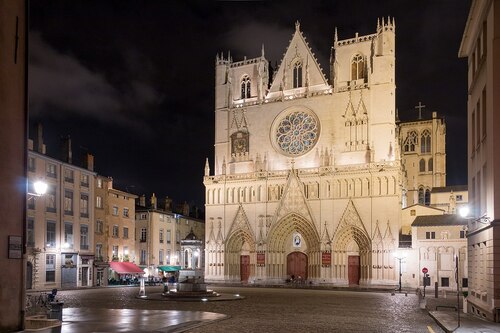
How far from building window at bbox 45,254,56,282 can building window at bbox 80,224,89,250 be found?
17.2ft

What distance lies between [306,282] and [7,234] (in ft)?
184

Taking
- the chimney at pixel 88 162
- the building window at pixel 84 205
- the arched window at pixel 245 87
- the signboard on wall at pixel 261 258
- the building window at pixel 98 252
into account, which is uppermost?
the arched window at pixel 245 87

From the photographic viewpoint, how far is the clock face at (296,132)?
241 ft

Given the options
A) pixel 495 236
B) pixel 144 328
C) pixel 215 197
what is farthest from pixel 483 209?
pixel 215 197

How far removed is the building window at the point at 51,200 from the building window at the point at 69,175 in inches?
94.2

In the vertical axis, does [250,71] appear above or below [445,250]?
above

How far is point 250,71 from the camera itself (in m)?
79.5

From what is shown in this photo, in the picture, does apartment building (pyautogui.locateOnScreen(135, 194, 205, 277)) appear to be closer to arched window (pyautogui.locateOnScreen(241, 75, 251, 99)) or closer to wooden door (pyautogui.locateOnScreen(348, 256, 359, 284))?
arched window (pyautogui.locateOnScreen(241, 75, 251, 99))

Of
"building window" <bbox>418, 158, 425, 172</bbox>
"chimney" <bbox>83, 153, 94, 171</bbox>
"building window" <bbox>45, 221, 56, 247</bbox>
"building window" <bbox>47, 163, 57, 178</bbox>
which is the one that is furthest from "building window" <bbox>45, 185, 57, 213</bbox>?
"building window" <bbox>418, 158, 425, 172</bbox>

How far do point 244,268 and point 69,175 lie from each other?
83.5 ft

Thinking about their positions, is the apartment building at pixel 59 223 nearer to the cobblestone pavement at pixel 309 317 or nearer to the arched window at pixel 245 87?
the cobblestone pavement at pixel 309 317

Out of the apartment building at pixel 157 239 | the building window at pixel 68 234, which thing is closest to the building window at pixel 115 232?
the apartment building at pixel 157 239

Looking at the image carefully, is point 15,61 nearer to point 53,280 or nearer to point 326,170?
point 53,280

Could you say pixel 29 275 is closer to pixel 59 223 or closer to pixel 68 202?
pixel 59 223
